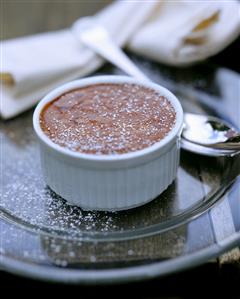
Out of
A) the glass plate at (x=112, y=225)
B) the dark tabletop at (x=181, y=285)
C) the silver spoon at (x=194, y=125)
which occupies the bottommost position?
the dark tabletop at (x=181, y=285)

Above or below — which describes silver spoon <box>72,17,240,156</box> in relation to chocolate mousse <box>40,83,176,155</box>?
below

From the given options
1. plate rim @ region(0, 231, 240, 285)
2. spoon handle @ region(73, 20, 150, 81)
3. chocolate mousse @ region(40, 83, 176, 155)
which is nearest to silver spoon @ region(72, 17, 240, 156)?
spoon handle @ region(73, 20, 150, 81)

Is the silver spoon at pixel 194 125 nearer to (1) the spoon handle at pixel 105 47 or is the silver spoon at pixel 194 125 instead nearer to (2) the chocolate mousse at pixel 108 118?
(1) the spoon handle at pixel 105 47

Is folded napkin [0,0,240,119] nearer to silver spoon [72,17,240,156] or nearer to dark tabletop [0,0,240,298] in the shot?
silver spoon [72,17,240,156]

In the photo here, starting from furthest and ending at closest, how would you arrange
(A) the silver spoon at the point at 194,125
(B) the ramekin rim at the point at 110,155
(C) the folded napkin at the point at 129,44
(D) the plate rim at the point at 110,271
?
(C) the folded napkin at the point at 129,44, (A) the silver spoon at the point at 194,125, (B) the ramekin rim at the point at 110,155, (D) the plate rim at the point at 110,271

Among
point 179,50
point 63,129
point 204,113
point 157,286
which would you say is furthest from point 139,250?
point 179,50

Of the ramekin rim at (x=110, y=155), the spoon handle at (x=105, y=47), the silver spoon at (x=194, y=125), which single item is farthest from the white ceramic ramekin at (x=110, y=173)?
the spoon handle at (x=105, y=47)
